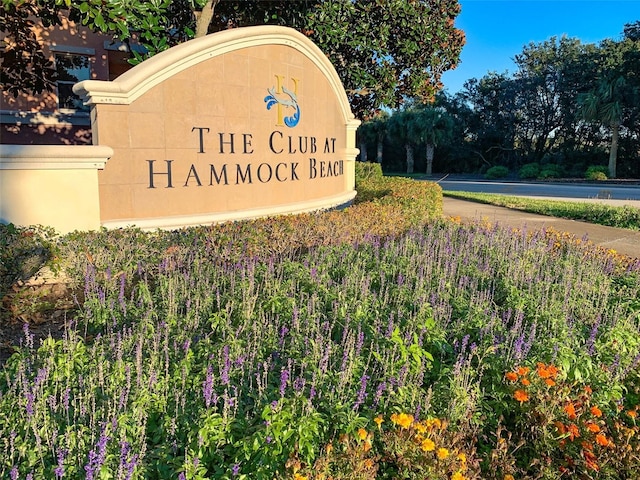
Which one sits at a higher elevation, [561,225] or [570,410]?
[561,225]

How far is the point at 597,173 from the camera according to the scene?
32.9m

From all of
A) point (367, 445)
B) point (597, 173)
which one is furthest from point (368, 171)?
point (597, 173)

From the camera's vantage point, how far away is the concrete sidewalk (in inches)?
346

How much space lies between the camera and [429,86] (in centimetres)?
1652

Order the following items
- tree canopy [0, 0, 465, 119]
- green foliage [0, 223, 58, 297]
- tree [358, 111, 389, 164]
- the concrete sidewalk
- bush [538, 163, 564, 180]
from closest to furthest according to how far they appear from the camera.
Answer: green foliage [0, 223, 58, 297] < the concrete sidewalk < tree canopy [0, 0, 465, 119] < bush [538, 163, 564, 180] < tree [358, 111, 389, 164]

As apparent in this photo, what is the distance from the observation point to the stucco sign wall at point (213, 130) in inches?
248

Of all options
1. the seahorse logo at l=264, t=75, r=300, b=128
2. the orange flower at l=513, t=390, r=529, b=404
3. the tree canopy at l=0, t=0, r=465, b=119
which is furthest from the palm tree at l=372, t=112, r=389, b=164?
the orange flower at l=513, t=390, r=529, b=404

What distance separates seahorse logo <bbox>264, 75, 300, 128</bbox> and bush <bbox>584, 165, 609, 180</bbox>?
99.4 feet

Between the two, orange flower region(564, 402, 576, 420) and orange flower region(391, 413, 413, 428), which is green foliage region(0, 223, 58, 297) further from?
orange flower region(564, 402, 576, 420)

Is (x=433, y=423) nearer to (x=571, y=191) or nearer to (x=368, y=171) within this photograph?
(x=368, y=171)

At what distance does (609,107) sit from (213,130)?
34.4 meters

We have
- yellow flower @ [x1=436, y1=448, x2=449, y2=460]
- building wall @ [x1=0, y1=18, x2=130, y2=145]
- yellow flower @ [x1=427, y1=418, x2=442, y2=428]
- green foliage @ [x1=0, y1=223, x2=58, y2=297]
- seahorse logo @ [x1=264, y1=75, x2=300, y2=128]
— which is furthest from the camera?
building wall @ [x1=0, y1=18, x2=130, y2=145]

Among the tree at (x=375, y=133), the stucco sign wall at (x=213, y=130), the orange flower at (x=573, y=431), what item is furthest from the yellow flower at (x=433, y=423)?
the tree at (x=375, y=133)

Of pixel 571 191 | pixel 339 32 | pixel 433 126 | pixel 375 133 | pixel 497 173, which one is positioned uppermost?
pixel 433 126
